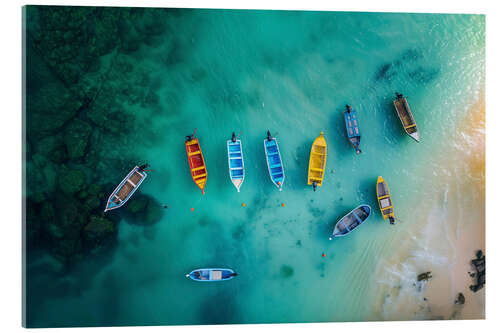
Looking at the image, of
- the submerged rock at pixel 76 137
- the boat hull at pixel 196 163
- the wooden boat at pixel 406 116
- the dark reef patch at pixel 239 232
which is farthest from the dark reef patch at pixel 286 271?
the submerged rock at pixel 76 137

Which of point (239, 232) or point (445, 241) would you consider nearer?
point (239, 232)

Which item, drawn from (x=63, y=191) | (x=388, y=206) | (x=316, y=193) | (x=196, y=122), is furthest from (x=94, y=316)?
(x=388, y=206)

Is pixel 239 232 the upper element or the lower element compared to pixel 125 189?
lower

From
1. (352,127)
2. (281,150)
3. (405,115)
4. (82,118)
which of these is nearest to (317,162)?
(281,150)

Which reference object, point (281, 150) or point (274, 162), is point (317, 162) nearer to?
point (281, 150)

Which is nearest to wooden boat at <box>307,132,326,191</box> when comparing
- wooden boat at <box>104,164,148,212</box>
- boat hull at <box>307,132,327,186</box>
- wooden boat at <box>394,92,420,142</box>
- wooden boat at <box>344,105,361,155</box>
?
boat hull at <box>307,132,327,186</box>

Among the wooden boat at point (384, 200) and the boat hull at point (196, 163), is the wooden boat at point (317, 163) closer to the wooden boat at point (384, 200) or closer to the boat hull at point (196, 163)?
the wooden boat at point (384, 200)

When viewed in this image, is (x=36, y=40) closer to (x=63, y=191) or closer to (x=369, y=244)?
(x=63, y=191)
